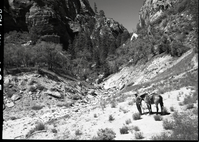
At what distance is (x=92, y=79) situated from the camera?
82.0 m

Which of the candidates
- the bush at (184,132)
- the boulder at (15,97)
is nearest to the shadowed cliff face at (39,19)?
the boulder at (15,97)

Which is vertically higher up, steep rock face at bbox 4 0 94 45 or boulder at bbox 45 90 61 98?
steep rock face at bbox 4 0 94 45

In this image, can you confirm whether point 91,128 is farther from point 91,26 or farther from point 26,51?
point 91,26

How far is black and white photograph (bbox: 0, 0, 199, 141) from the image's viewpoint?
10.6 metres

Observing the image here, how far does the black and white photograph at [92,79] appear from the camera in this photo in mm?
10562

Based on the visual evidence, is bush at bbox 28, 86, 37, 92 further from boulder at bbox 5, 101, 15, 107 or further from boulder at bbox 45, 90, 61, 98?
boulder at bbox 5, 101, 15, 107

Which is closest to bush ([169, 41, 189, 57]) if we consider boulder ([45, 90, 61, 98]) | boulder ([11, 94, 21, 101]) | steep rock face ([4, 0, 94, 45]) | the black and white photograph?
the black and white photograph

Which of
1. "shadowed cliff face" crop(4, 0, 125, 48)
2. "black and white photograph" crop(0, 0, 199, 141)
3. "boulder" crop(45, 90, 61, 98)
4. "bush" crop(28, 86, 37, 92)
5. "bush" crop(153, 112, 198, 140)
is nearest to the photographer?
"bush" crop(153, 112, 198, 140)

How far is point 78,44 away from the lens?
124 m

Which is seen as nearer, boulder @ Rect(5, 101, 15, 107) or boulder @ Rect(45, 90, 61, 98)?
boulder @ Rect(5, 101, 15, 107)

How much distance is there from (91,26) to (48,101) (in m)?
139

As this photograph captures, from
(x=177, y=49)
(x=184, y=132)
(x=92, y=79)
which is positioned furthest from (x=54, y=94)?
(x=92, y=79)

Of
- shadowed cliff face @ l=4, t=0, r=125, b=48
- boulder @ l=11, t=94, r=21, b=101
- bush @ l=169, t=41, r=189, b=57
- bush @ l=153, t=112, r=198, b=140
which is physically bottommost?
boulder @ l=11, t=94, r=21, b=101

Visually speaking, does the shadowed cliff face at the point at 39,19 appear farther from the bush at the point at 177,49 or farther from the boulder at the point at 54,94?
the boulder at the point at 54,94
